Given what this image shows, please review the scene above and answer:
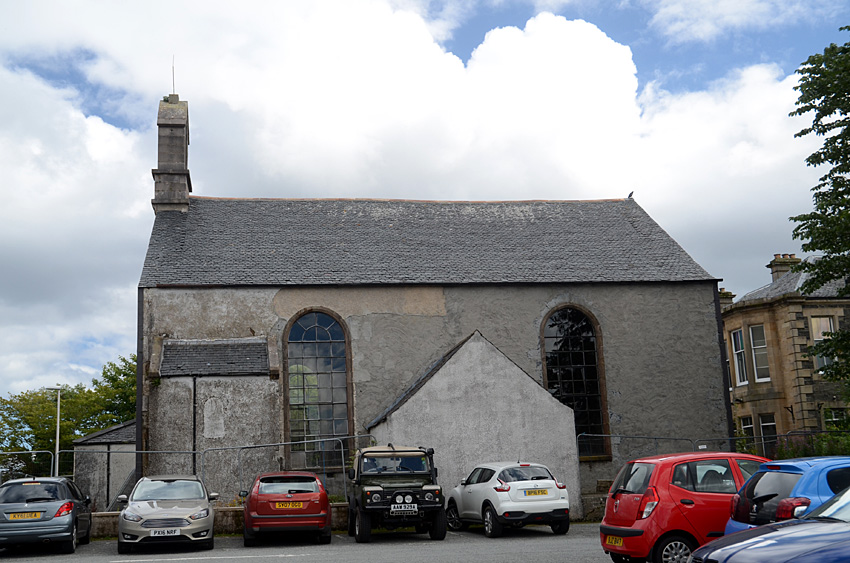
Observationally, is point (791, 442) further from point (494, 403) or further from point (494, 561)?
point (494, 561)

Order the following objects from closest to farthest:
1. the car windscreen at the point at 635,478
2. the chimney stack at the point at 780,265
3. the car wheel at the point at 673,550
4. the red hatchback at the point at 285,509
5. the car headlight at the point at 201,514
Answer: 1. the car wheel at the point at 673,550
2. the car windscreen at the point at 635,478
3. the car headlight at the point at 201,514
4. the red hatchback at the point at 285,509
5. the chimney stack at the point at 780,265

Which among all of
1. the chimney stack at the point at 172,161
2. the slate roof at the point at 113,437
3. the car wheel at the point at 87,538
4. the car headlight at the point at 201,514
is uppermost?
the chimney stack at the point at 172,161

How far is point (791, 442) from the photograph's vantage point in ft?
69.3

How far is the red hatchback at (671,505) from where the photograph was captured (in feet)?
34.1

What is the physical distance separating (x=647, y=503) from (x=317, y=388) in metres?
15.2

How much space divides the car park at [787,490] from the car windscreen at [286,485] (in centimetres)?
912

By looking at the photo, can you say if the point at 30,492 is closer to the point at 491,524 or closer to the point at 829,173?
the point at 491,524

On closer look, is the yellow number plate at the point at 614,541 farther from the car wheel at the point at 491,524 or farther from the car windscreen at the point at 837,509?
the car wheel at the point at 491,524

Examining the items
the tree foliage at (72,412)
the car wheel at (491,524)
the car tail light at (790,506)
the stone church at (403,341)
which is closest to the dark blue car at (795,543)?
the car tail light at (790,506)

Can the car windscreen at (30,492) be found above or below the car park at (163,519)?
above

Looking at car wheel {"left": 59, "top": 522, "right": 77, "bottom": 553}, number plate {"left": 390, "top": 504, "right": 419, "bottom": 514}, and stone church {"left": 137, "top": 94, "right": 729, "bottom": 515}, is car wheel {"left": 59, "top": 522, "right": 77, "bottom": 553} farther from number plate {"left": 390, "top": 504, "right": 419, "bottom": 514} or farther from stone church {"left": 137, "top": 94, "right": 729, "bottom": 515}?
number plate {"left": 390, "top": 504, "right": 419, "bottom": 514}

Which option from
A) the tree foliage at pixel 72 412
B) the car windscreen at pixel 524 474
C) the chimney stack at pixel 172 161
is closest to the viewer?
the car windscreen at pixel 524 474

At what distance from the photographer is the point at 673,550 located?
409 inches

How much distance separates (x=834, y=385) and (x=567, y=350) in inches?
473
